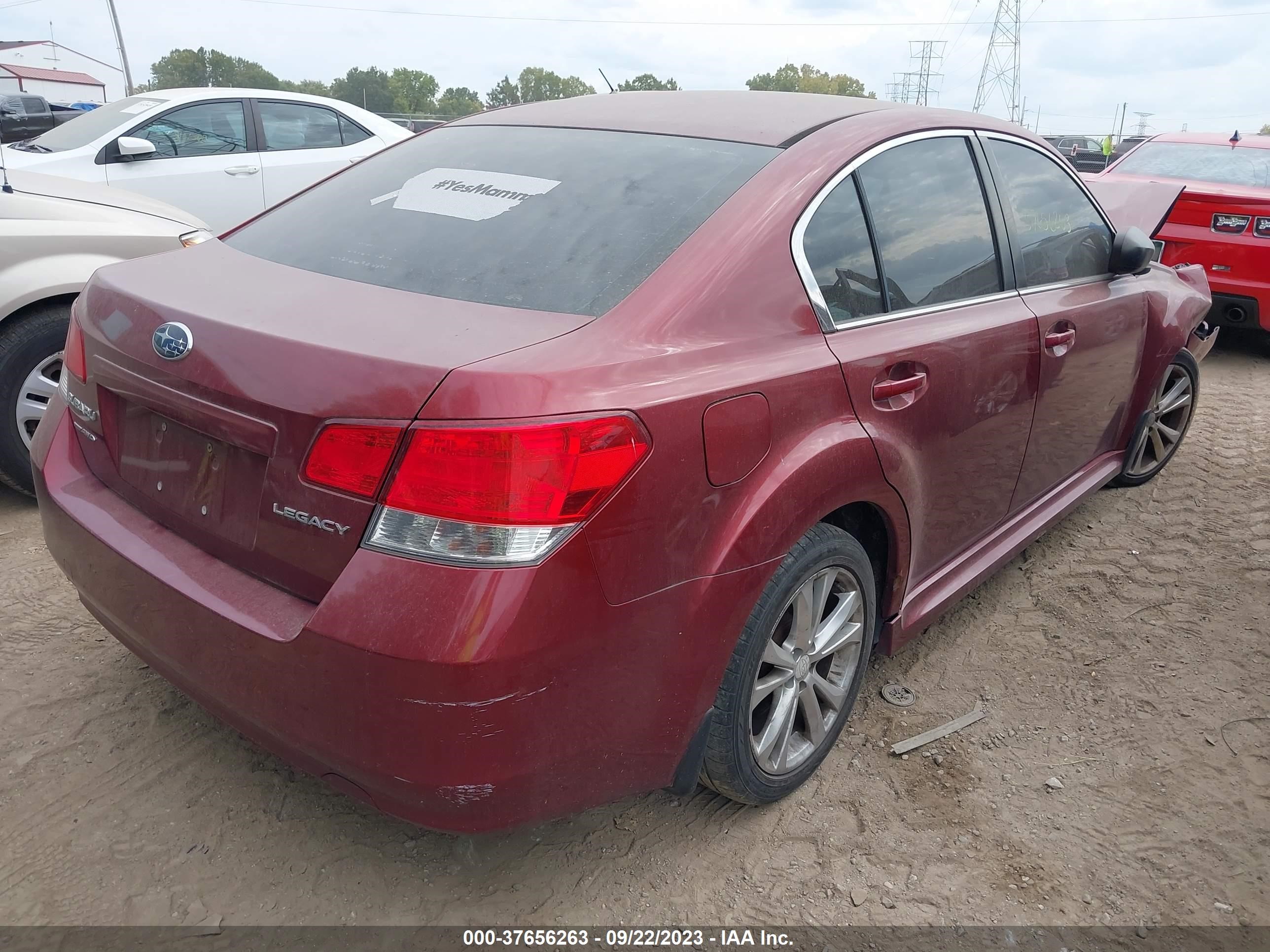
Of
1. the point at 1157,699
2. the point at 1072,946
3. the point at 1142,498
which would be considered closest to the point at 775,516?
the point at 1072,946

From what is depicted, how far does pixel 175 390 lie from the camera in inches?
77.0

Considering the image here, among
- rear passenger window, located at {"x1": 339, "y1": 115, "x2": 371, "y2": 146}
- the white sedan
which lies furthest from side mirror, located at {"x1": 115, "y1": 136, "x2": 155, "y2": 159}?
rear passenger window, located at {"x1": 339, "y1": 115, "x2": 371, "y2": 146}

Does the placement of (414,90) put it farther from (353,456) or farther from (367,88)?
(353,456)

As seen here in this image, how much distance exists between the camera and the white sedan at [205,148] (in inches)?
266

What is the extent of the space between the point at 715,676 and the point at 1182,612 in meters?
2.33

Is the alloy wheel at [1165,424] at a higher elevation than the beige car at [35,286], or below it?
below

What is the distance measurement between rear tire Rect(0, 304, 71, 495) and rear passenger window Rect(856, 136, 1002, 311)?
10.3 feet

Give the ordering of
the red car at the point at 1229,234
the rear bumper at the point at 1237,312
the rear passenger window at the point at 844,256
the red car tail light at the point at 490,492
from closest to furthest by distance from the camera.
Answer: the red car tail light at the point at 490,492 → the rear passenger window at the point at 844,256 → the red car at the point at 1229,234 → the rear bumper at the point at 1237,312

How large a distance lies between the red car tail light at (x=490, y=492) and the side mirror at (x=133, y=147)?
20.4ft

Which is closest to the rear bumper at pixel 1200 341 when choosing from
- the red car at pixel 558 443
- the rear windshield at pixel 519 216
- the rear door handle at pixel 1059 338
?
the rear door handle at pixel 1059 338

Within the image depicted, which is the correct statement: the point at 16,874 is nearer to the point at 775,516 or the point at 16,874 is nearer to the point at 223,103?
the point at 775,516

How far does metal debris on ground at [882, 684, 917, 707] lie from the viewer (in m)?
2.96

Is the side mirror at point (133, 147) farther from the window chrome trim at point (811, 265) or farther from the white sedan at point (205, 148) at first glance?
the window chrome trim at point (811, 265)

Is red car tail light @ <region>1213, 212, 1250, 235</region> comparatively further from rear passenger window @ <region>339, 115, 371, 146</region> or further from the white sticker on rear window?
rear passenger window @ <region>339, 115, 371, 146</region>
